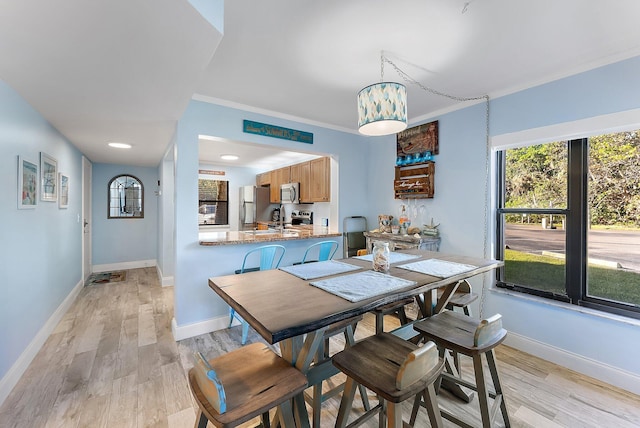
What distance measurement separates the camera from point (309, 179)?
4.59m

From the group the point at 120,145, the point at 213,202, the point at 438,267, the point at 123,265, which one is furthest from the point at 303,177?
the point at 123,265

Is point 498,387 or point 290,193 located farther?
point 290,193

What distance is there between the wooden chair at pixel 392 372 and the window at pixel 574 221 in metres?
2.03

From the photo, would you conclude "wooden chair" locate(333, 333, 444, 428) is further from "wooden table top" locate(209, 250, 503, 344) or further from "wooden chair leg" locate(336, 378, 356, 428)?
"wooden table top" locate(209, 250, 503, 344)

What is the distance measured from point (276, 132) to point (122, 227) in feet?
14.1

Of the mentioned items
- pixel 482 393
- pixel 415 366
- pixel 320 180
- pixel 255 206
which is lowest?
pixel 482 393

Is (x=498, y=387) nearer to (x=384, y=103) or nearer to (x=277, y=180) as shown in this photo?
(x=384, y=103)

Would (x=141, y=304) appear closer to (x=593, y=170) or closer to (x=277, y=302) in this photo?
(x=277, y=302)

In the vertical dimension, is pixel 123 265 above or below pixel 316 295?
below

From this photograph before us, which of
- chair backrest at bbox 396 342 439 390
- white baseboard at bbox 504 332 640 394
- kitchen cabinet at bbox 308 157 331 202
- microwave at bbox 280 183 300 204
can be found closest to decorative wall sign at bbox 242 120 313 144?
kitchen cabinet at bbox 308 157 331 202

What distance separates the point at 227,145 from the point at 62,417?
12.0ft

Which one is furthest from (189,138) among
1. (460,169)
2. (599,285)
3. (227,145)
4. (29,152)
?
(599,285)

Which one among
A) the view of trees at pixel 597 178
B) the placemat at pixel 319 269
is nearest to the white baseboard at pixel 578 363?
the view of trees at pixel 597 178

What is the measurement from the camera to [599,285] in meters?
2.25
